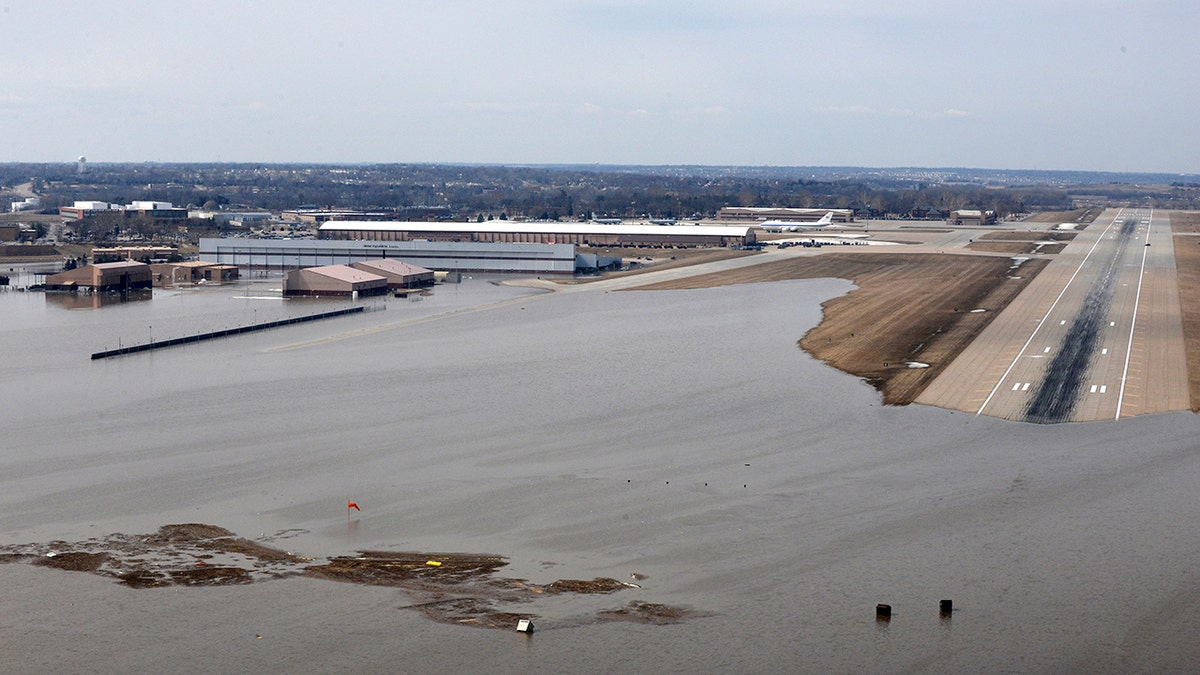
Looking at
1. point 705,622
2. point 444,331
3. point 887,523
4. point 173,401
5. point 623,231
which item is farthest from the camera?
point 623,231

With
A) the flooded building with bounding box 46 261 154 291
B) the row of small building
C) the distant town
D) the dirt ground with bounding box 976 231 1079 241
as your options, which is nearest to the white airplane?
the distant town

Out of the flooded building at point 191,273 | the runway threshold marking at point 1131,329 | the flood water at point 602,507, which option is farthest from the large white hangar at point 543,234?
the flood water at point 602,507

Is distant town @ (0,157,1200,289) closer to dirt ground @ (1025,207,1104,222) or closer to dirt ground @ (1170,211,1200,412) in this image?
dirt ground @ (1025,207,1104,222)

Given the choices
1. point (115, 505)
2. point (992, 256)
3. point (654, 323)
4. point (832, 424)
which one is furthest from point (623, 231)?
point (115, 505)

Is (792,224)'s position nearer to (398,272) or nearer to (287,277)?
(398,272)

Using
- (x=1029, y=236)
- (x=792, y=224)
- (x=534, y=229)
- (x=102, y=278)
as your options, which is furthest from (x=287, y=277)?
(x=792, y=224)

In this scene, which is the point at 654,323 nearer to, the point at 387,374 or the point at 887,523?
the point at 387,374

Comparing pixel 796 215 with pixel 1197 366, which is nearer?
pixel 1197 366
